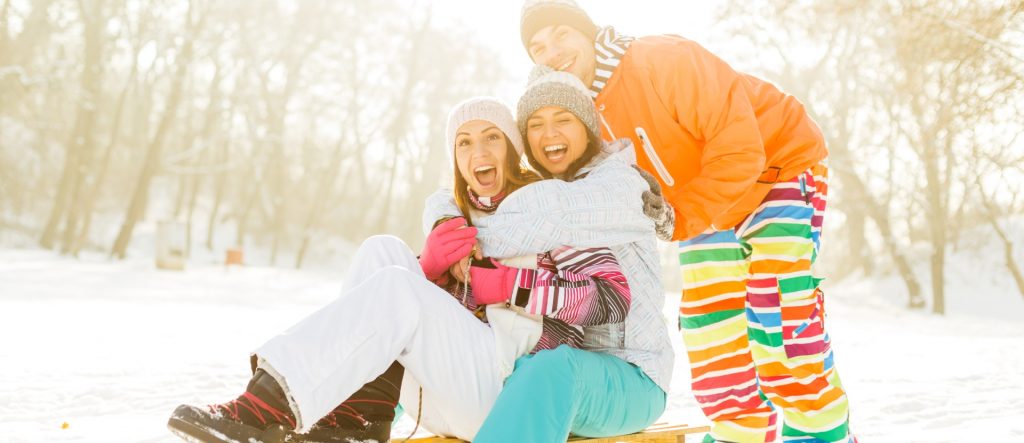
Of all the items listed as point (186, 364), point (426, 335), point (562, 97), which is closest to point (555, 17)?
point (562, 97)

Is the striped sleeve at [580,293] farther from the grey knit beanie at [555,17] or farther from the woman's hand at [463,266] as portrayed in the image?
the grey knit beanie at [555,17]

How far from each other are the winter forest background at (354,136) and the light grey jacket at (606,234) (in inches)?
42.7

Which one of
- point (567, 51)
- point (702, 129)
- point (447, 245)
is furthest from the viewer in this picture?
point (567, 51)

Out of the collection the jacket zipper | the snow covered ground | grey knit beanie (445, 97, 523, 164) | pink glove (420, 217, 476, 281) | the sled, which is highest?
grey knit beanie (445, 97, 523, 164)

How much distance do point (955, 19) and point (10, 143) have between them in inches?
851

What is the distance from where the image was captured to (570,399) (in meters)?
1.95

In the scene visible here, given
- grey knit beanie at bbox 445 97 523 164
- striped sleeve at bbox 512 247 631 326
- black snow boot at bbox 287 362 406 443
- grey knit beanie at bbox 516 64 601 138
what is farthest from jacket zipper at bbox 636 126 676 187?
black snow boot at bbox 287 362 406 443

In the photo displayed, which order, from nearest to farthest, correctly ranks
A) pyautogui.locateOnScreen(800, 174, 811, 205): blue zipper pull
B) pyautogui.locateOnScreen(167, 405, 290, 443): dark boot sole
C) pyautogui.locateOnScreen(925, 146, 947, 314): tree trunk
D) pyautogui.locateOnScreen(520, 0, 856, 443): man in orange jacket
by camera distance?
pyautogui.locateOnScreen(167, 405, 290, 443): dark boot sole → pyautogui.locateOnScreen(520, 0, 856, 443): man in orange jacket → pyautogui.locateOnScreen(800, 174, 811, 205): blue zipper pull → pyautogui.locateOnScreen(925, 146, 947, 314): tree trunk

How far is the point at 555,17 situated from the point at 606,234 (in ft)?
3.40

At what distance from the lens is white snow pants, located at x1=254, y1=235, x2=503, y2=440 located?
1900 mm

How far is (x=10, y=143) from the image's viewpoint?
20.8 meters

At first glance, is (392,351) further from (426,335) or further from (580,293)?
(580,293)

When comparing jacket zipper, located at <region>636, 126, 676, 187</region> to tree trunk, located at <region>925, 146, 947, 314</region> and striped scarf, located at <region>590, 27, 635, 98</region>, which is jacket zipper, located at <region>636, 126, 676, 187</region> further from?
tree trunk, located at <region>925, 146, 947, 314</region>

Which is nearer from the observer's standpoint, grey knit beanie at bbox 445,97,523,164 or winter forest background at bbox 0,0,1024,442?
grey knit beanie at bbox 445,97,523,164
